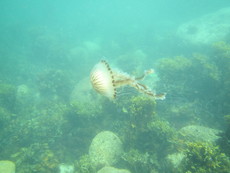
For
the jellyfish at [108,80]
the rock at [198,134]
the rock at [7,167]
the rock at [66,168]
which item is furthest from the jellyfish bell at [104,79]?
the rock at [7,167]

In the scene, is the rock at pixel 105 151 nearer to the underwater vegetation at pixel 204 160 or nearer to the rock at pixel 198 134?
the underwater vegetation at pixel 204 160

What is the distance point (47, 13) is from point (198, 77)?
2432 inches

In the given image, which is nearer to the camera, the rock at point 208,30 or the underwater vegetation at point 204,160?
the underwater vegetation at point 204,160

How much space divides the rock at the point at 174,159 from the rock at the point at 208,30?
17448 mm

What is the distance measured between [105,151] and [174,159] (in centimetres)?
254

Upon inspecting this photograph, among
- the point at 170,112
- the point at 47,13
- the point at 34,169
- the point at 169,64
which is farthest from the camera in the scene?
the point at 47,13

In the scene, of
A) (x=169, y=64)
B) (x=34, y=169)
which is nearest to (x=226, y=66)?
(x=169, y=64)

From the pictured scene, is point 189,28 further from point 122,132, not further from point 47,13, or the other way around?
point 47,13

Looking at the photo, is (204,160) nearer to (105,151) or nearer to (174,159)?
(174,159)

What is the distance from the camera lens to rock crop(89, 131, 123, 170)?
19.8ft

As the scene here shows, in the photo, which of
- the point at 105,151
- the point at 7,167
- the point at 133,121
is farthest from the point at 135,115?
the point at 7,167

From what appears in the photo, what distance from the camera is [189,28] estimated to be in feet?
74.3

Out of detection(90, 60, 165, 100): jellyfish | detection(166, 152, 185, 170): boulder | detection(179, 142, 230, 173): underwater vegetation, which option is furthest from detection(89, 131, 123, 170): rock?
detection(90, 60, 165, 100): jellyfish

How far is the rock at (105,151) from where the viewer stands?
238 inches
